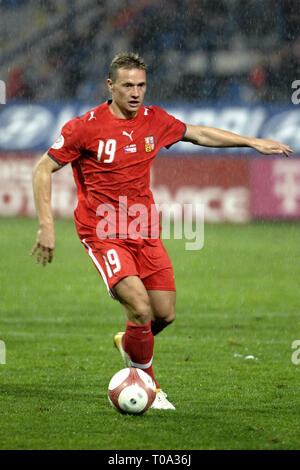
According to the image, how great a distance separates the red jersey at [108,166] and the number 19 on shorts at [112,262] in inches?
6.7

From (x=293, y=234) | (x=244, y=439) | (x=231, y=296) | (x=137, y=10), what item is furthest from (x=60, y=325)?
(x=137, y=10)

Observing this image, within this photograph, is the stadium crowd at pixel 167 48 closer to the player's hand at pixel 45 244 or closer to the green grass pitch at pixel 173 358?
the green grass pitch at pixel 173 358

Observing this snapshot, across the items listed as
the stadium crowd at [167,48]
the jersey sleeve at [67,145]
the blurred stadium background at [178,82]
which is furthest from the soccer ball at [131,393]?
the stadium crowd at [167,48]

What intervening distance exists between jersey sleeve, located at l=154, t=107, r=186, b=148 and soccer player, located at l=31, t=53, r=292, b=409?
0.03 meters

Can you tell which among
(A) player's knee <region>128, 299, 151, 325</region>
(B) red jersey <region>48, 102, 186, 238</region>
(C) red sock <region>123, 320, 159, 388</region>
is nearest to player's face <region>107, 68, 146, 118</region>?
(B) red jersey <region>48, 102, 186, 238</region>

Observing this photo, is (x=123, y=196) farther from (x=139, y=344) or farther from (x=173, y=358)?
(x=173, y=358)

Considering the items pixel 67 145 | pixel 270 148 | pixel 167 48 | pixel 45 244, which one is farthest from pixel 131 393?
pixel 167 48

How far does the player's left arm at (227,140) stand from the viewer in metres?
6.23

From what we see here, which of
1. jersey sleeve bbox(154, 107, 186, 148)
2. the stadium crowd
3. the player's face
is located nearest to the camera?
the player's face

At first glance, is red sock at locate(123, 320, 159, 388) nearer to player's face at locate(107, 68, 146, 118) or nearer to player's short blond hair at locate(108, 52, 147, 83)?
player's face at locate(107, 68, 146, 118)

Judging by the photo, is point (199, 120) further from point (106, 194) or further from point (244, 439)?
point (244, 439)

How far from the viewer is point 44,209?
5.66m

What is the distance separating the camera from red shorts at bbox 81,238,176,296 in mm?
5691
